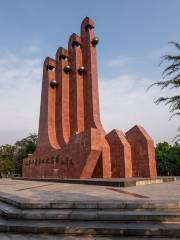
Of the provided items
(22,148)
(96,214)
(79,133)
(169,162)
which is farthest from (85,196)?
(22,148)

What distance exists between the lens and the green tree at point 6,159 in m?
43.3

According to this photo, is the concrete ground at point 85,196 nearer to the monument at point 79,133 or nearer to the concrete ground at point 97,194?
the concrete ground at point 97,194

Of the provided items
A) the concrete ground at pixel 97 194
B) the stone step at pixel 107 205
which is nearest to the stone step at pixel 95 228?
the stone step at pixel 107 205

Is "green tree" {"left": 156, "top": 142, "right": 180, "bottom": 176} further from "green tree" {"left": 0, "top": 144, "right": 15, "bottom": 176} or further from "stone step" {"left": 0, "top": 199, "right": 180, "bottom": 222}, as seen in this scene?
"stone step" {"left": 0, "top": 199, "right": 180, "bottom": 222}

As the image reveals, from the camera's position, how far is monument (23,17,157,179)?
57.2ft

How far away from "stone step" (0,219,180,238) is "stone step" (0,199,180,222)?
109 millimetres

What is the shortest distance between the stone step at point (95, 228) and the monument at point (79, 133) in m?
11.2

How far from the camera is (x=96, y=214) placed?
5355mm

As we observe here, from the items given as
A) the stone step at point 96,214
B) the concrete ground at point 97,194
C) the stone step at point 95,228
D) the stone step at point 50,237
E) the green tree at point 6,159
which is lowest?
the stone step at point 50,237

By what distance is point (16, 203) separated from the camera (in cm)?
638

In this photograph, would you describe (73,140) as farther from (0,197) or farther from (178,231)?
(178,231)

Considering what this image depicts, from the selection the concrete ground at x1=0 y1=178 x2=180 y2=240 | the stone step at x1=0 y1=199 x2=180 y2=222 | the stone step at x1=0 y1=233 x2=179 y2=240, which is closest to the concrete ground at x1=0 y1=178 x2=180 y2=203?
the concrete ground at x1=0 y1=178 x2=180 y2=240

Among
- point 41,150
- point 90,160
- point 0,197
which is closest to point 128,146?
point 90,160

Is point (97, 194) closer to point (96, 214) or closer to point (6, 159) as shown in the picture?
point (96, 214)
